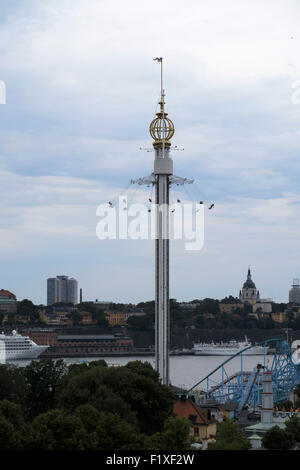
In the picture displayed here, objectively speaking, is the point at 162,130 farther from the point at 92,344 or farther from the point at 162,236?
the point at 92,344

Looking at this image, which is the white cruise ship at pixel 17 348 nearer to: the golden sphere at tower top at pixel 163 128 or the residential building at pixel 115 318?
the residential building at pixel 115 318

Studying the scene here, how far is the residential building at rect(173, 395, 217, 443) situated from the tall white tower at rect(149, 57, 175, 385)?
1460 mm

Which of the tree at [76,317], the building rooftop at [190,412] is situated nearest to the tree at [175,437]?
the building rooftop at [190,412]

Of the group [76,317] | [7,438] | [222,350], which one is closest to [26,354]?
[222,350]

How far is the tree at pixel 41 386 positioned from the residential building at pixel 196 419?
9.72 ft

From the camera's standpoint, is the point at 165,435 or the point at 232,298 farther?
the point at 232,298

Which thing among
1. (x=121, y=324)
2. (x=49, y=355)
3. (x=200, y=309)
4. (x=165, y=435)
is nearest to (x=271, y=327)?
(x=200, y=309)

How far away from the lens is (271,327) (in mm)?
98625

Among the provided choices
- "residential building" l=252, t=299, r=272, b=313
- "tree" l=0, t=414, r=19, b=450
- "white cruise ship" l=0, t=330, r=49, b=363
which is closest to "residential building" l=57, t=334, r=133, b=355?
"white cruise ship" l=0, t=330, r=49, b=363

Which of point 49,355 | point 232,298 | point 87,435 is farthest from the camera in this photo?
point 232,298

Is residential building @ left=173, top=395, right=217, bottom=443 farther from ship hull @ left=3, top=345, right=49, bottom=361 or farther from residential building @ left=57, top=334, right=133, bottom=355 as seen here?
residential building @ left=57, top=334, right=133, bottom=355

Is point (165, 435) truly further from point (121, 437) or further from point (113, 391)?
point (113, 391)

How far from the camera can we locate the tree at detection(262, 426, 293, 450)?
19.0 meters

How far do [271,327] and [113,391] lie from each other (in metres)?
81.9
